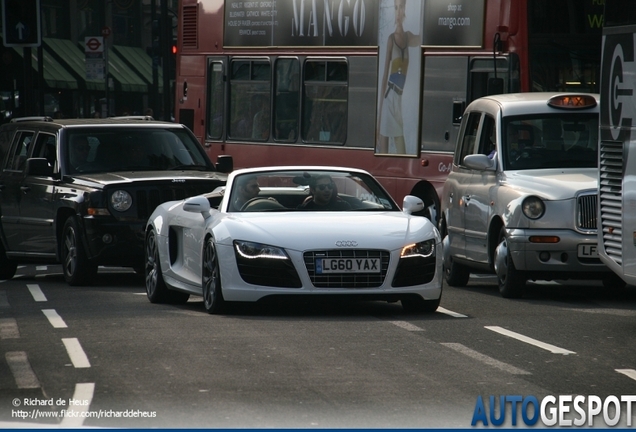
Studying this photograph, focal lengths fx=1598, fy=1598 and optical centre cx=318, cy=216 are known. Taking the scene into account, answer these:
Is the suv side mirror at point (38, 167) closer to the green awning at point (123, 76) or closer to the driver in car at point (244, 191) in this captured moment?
the driver in car at point (244, 191)

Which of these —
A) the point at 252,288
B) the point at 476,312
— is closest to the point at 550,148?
the point at 476,312

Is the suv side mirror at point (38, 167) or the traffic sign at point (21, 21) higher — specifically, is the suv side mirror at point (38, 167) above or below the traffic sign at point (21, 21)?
below

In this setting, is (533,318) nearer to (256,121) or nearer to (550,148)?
(550,148)

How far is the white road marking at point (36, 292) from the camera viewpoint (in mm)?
15198

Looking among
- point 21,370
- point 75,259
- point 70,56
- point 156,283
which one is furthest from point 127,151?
point 70,56

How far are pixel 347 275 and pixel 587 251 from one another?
9.85 feet

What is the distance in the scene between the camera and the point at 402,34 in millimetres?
21438

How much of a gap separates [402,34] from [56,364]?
12637 mm

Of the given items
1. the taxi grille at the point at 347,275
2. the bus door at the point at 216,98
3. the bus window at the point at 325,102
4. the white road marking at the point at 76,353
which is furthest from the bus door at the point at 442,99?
the white road marking at the point at 76,353

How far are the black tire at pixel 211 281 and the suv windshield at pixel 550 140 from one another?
3.87 meters

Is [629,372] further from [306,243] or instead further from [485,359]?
[306,243]

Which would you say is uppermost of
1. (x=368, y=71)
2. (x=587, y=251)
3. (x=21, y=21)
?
(x=21, y=21)

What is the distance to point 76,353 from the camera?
32.9ft

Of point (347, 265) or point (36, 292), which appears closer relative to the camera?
point (347, 265)
